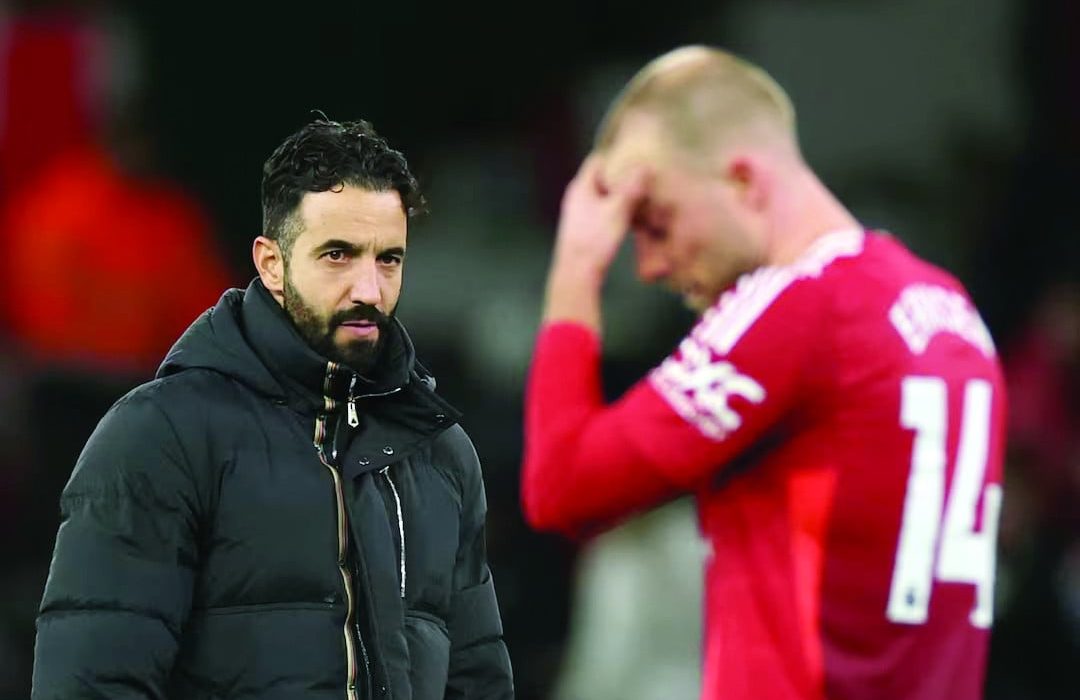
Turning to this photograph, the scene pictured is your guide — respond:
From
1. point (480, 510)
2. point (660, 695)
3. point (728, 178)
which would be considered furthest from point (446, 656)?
point (660, 695)

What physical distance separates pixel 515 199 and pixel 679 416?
5281mm

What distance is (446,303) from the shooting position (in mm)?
7988

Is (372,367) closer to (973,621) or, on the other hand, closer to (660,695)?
(973,621)

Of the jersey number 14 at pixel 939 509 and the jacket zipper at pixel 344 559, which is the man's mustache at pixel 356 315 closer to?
the jacket zipper at pixel 344 559

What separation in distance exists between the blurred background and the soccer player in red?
10.7 ft

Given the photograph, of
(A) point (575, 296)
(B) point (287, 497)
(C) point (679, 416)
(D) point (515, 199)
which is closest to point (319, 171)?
(B) point (287, 497)

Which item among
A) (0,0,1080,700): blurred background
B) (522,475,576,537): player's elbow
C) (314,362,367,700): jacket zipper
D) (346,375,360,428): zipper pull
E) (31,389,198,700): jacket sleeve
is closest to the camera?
(31,389,198,700): jacket sleeve

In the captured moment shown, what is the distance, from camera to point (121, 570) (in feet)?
8.36

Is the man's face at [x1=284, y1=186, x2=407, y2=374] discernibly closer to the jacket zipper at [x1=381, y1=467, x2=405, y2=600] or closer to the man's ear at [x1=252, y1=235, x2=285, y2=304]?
the man's ear at [x1=252, y1=235, x2=285, y2=304]

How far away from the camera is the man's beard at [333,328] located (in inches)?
108

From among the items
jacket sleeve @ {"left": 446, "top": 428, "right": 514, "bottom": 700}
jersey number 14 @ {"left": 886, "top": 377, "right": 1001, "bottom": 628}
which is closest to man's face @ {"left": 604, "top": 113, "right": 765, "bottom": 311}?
jersey number 14 @ {"left": 886, "top": 377, "right": 1001, "bottom": 628}

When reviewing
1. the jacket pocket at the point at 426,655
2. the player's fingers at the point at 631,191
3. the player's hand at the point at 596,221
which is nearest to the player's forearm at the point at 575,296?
the player's hand at the point at 596,221

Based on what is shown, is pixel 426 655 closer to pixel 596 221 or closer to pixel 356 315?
pixel 356 315

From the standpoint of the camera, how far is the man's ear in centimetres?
277
